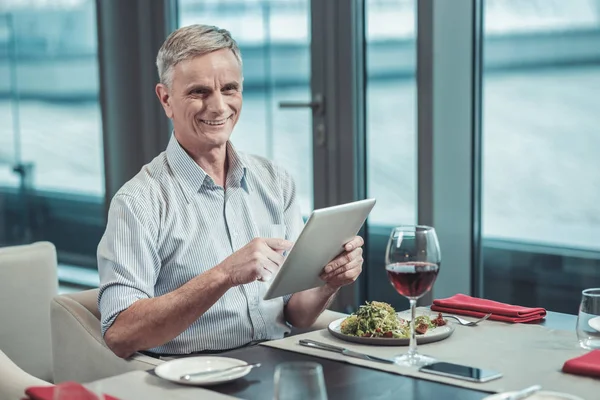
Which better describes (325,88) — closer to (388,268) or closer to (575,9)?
(575,9)

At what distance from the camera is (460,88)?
3424 mm

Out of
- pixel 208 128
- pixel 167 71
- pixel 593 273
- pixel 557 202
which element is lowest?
pixel 593 273

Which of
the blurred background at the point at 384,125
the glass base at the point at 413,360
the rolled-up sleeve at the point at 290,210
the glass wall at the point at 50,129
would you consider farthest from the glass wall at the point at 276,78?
the glass base at the point at 413,360

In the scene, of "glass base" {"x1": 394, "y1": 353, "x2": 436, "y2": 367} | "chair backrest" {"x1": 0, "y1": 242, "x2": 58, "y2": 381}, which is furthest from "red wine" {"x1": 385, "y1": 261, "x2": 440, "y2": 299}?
"chair backrest" {"x1": 0, "y1": 242, "x2": 58, "y2": 381}

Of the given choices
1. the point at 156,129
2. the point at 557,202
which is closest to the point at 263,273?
the point at 557,202

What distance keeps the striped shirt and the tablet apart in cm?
30

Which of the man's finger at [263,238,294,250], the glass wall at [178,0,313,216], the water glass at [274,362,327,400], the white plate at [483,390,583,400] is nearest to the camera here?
the water glass at [274,362,327,400]

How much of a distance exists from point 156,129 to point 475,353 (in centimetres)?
332

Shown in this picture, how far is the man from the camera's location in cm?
194

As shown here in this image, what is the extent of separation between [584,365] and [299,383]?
68cm

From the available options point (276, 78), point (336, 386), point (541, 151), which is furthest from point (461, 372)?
point (276, 78)

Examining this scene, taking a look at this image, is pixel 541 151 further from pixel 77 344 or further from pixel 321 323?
pixel 77 344

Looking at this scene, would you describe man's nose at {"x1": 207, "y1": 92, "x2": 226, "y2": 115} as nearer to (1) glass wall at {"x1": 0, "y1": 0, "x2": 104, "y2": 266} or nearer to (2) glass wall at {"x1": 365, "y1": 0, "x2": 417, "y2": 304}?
(2) glass wall at {"x1": 365, "y1": 0, "x2": 417, "y2": 304}

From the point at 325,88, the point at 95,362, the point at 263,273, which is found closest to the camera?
the point at 263,273
